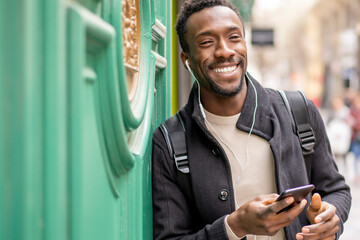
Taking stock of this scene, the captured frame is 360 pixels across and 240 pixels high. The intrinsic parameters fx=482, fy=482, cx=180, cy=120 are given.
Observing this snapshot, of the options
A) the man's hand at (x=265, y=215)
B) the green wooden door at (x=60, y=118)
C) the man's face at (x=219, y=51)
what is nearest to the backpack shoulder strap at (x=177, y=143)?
the man's face at (x=219, y=51)

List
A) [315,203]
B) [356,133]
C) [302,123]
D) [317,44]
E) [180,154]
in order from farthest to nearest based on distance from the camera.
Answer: [317,44], [356,133], [302,123], [180,154], [315,203]

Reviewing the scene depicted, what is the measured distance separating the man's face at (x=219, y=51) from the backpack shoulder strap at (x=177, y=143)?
23 centimetres

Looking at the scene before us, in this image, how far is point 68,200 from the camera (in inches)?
40.7

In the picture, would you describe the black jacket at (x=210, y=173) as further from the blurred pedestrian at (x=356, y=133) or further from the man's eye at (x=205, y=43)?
the blurred pedestrian at (x=356, y=133)

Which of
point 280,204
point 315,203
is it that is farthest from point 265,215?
point 315,203

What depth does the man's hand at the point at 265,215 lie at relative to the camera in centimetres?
169

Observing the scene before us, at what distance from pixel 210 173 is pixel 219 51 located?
515mm

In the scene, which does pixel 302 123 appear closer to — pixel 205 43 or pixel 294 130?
pixel 294 130

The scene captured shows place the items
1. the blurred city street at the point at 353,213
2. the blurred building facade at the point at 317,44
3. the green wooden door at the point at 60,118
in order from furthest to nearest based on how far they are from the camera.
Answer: the blurred building facade at the point at 317,44
the blurred city street at the point at 353,213
the green wooden door at the point at 60,118

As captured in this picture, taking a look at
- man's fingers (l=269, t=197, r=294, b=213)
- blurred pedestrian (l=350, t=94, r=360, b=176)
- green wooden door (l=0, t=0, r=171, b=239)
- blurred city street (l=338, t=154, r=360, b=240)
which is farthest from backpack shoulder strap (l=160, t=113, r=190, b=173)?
blurred pedestrian (l=350, t=94, r=360, b=176)

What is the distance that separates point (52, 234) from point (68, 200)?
106mm

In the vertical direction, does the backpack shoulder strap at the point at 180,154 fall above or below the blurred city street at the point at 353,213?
above

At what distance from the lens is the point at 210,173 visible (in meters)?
2.01

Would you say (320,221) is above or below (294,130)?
below
